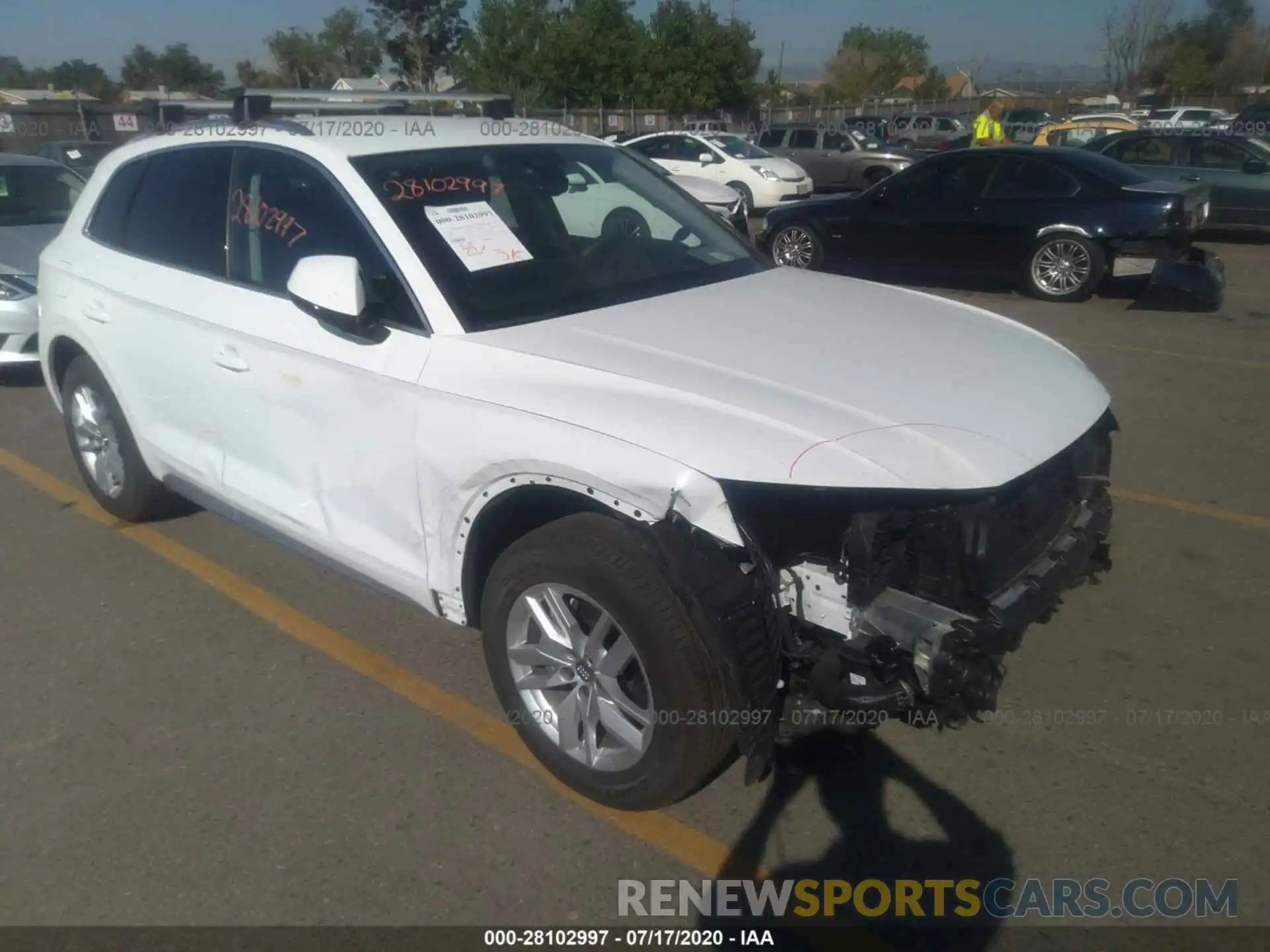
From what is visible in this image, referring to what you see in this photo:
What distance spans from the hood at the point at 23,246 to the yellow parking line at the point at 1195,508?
23.7 feet

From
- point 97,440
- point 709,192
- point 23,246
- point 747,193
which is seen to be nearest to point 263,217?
point 97,440

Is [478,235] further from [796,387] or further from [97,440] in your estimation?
[97,440]

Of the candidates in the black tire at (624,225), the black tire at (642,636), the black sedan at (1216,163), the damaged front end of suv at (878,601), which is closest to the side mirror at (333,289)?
the black tire at (642,636)

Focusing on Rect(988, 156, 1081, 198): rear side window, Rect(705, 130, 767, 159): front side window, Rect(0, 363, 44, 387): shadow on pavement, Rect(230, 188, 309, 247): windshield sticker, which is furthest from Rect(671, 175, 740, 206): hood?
Rect(705, 130, 767, 159): front side window

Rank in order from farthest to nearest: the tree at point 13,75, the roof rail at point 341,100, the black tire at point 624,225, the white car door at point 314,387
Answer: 1. the tree at point 13,75
2. the roof rail at point 341,100
3. the black tire at point 624,225
4. the white car door at point 314,387

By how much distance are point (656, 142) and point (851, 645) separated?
64.6 feet

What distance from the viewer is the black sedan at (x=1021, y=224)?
10.0 metres

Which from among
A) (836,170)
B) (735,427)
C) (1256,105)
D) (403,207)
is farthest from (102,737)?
(1256,105)

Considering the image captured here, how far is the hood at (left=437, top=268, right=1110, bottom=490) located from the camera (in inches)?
102

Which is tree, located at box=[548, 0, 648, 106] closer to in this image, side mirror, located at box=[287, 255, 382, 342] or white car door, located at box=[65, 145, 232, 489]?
white car door, located at box=[65, 145, 232, 489]

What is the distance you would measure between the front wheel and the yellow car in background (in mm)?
9871

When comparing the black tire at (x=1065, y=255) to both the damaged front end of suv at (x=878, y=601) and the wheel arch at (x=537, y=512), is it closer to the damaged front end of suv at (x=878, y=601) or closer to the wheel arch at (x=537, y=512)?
the damaged front end of suv at (x=878, y=601)

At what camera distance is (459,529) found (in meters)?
3.11

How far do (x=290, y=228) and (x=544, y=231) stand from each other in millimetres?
910
